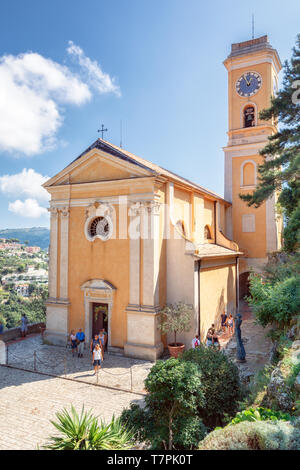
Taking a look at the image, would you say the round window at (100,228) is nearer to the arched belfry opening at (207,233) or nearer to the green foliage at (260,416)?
the arched belfry opening at (207,233)

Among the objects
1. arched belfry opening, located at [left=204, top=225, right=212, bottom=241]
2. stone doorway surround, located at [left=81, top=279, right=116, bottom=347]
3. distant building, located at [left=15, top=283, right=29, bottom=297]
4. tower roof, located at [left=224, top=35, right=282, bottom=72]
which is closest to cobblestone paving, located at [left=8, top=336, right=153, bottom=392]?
stone doorway surround, located at [left=81, top=279, right=116, bottom=347]

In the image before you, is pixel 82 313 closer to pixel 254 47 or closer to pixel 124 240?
pixel 124 240

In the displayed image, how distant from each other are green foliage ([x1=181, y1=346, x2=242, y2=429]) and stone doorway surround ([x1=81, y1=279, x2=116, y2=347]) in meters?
7.98

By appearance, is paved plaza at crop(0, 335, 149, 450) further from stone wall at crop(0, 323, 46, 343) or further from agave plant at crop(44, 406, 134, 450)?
agave plant at crop(44, 406, 134, 450)

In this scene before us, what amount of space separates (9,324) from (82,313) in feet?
126

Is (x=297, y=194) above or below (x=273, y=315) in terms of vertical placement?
above

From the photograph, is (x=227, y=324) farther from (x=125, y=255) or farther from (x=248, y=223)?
(x=248, y=223)

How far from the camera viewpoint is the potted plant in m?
14.3

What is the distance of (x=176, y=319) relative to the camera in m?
14.4

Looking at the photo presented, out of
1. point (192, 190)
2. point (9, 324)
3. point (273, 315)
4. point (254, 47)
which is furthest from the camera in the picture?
point (9, 324)

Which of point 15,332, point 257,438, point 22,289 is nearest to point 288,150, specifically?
point 257,438

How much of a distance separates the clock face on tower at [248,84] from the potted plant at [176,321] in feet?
62.6

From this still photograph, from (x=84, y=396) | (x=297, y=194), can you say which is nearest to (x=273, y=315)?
(x=84, y=396)

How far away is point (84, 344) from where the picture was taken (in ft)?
53.6
